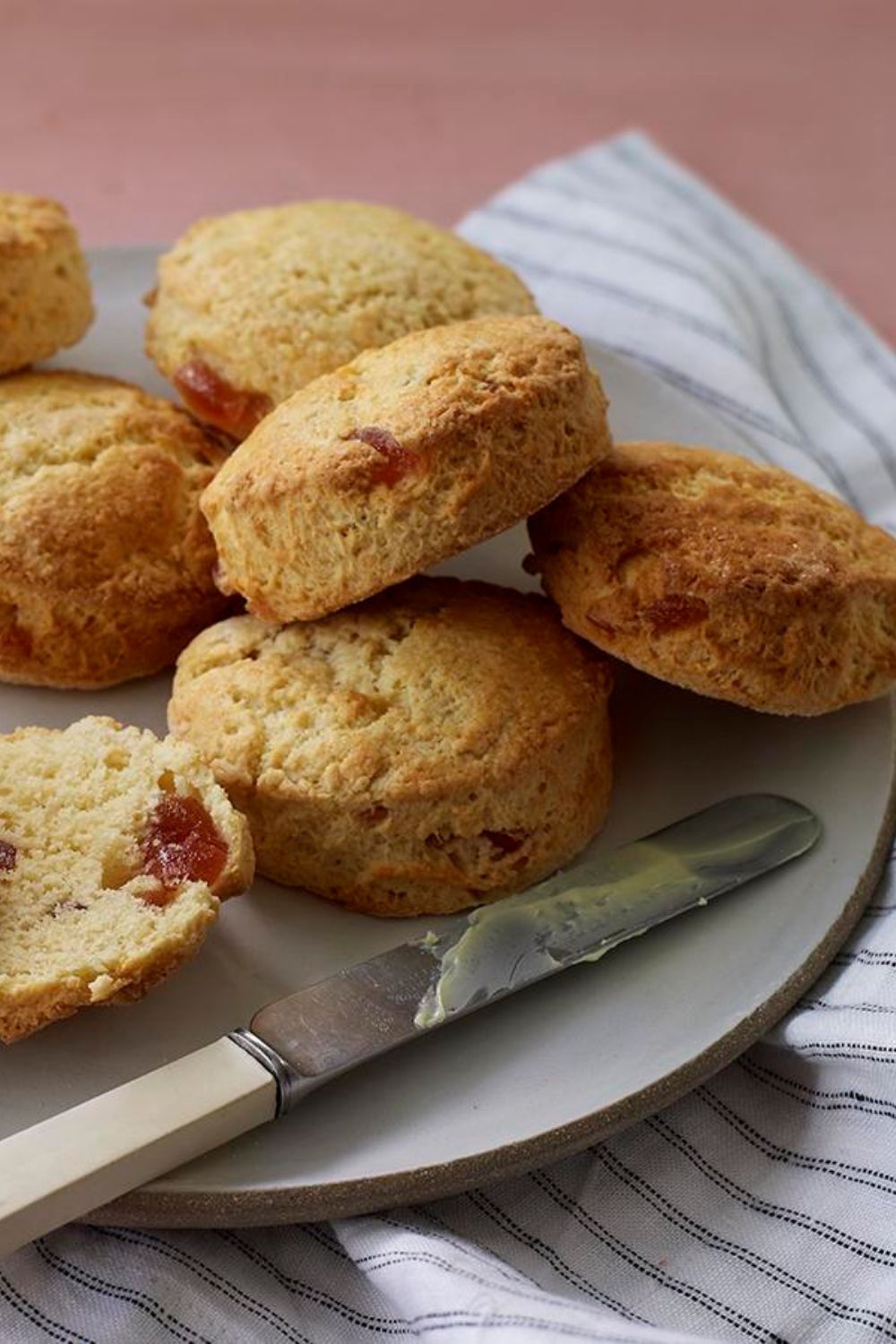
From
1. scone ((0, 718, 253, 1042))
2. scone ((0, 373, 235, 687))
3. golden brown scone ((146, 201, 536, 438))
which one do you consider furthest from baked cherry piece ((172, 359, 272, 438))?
scone ((0, 718, 253, 1042))

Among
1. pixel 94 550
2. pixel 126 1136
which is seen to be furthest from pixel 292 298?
pixel 126 1136

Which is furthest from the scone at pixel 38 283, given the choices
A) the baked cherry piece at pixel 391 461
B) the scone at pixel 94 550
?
the baked cherry piece at pixel 391 461

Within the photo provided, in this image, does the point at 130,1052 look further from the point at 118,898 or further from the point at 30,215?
the point at 30,215

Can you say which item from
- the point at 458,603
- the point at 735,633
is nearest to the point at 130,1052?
the point at 458,603

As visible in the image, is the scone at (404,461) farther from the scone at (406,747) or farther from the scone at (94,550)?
the scone at (94,550)

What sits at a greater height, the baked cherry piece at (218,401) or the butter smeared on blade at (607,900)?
the baked cherry piece at (218,401)

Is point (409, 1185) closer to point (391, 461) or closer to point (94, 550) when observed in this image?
point (391, 461)
